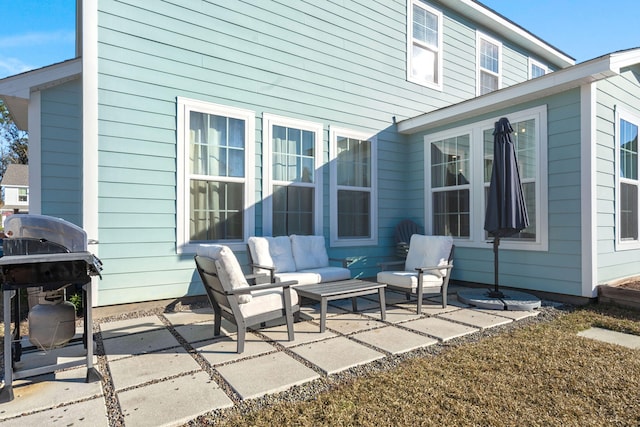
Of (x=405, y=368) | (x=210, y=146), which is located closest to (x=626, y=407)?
(x=405, y=368)

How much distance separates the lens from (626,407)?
7.04ft

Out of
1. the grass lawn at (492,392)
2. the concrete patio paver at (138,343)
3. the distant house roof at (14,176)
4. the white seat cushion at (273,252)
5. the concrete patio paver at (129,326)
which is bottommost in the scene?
the concrete patio paver at (129,326)

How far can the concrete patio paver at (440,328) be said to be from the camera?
11.3 ft

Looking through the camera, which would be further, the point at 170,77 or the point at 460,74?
the point at 460,74

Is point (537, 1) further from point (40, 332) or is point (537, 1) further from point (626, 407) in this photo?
point (40, 332)

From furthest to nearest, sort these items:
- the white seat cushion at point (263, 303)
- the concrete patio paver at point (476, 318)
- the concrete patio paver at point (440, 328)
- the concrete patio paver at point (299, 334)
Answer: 1. the concrete patio paver at point (476, 318)
2. the concrete patio paver at point (440, 328)
3. the concrete patio paver at point (299, 334)
4. the white seat cushion at point (263, 303)

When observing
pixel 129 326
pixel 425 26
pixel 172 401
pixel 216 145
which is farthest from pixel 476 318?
pixel 425 26

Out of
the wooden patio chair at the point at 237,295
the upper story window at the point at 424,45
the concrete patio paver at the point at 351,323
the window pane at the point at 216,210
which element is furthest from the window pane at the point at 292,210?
the upper story window at the point at 424,45

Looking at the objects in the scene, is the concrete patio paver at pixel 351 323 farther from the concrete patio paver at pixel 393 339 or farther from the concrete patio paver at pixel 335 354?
the concrete patio paver at pixel 335 354

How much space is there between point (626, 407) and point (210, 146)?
482 cm

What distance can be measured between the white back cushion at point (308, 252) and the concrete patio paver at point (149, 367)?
2.22 meters

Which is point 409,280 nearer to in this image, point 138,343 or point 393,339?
point 393,339

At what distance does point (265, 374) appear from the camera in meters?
2.59

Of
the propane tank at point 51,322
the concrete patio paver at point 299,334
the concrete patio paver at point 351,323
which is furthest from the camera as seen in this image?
the concrete patio paver at point 351,323
